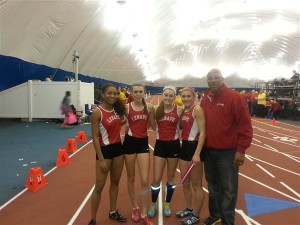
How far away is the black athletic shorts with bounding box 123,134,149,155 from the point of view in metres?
4.26

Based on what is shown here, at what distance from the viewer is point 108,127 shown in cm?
405

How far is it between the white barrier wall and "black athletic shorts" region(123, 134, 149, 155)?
11.9 meters

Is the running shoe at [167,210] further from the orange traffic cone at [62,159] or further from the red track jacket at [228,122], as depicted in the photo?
the orange traffic cone at [62,159]

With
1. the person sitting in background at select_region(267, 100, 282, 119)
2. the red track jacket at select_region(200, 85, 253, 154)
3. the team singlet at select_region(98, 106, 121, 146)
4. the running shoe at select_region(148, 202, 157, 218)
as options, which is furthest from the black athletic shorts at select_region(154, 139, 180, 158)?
the person sitting in background at select_region(267, 100, 282, 119)

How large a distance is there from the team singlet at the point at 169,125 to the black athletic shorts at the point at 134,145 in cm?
27

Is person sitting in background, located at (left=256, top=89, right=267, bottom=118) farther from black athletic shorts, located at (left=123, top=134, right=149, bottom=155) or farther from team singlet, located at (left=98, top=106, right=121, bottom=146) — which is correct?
team singlet, located at (left=98, top=106, right=121, bottom=146)

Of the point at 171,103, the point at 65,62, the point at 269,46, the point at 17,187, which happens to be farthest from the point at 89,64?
the point at 269,46

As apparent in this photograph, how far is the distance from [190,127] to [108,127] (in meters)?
1.06

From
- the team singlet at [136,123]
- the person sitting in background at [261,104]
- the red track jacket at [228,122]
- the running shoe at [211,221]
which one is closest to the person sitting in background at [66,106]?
the team singlet at [136,123]

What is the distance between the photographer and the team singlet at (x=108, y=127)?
4031 millimetres

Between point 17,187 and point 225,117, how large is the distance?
4049 mm

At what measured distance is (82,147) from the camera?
32.0 ft

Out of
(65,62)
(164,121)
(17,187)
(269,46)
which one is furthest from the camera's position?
(269,46)

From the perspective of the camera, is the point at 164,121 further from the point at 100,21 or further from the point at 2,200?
the point at 100,21
